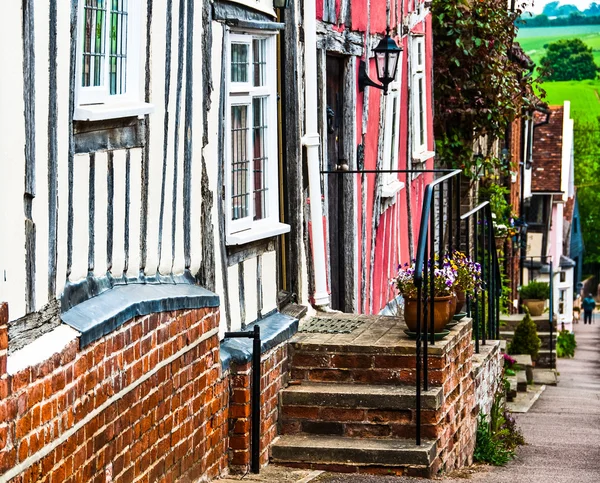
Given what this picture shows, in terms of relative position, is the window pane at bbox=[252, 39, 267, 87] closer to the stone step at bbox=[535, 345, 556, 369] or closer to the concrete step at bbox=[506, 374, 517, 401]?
the concrete step at bbox=[506, 374, 517, 401]

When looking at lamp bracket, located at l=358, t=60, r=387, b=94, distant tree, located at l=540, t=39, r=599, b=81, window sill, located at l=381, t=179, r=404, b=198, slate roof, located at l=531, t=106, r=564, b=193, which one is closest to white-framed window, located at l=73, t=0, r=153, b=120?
lamp bracket, located at l=358, t=60, r=387, b=94

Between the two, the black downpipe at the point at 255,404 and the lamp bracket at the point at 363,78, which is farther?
the lamp bracket at the point at 363,78

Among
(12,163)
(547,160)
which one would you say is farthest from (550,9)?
(12,163)

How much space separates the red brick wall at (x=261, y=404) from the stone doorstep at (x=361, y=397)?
0.47 feet

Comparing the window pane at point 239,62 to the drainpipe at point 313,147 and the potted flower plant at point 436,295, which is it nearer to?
the drainpipe at point 313,147

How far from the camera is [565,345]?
105ft

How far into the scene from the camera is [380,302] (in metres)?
12.2

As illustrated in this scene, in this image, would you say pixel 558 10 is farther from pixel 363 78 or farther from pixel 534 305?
pixel 363 78

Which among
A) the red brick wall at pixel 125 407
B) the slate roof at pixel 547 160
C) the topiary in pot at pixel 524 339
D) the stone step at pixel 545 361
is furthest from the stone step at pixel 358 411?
the slate roof at pixel 547 160

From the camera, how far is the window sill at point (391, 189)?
39.7 feet

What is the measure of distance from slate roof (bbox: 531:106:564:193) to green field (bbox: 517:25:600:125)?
23.2 meters

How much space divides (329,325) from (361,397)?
3.94ft

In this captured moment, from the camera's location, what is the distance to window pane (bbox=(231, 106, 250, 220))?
7773 millimetres

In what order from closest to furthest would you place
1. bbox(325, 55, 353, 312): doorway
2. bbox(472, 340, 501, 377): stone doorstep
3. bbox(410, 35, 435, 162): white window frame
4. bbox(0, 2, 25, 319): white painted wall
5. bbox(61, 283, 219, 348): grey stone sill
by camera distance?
bbox(0, 2, 25, 319): white painted wall < bbox(61, 283, 219, 348): grey stone sill < bbox(472, 340, 501, 377): stone doorstep < bbox(325, 55, 353, 312): doorway < bbox(410, 35, 435, 162): white window frame
